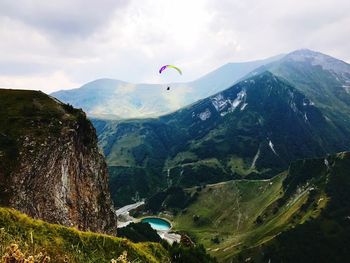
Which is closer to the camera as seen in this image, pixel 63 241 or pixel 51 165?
pixel 63 241

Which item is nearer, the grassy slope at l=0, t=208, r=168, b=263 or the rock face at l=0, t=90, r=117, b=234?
the grassy slope at l=0, t=208, r=168, b=263

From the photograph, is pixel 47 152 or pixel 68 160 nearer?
pixel 47 152

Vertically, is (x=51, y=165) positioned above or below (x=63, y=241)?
above

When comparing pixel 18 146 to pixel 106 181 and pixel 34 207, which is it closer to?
pixel 34 207

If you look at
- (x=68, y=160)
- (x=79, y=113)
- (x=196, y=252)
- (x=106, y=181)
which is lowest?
(x=196, y=252)

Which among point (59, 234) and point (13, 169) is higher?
point (13, 169)

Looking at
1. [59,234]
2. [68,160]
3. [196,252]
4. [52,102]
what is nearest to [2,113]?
[52,102]

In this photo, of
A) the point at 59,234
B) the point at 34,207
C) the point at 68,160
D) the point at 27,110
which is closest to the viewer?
the point at 59,234

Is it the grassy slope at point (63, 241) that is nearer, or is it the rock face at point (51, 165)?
the grassy slope at point (63, 241)
